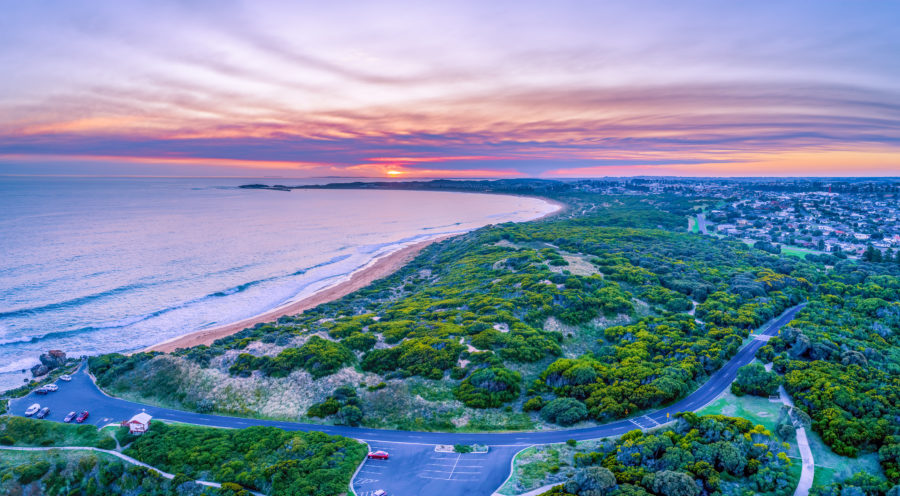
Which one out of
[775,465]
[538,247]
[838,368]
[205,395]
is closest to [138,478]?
[205,395]

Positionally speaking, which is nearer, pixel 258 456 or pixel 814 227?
pixel 258 456

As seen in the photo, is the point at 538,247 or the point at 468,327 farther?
the point at 538,247

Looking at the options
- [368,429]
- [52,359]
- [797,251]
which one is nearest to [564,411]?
[368,429]

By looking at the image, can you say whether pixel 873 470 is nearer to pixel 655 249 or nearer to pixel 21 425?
pixel 21 425

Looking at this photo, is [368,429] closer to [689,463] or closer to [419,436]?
[419,436]

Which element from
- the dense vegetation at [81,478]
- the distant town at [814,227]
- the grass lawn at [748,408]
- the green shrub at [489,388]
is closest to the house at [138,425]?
the dense vegetation at [81,478]

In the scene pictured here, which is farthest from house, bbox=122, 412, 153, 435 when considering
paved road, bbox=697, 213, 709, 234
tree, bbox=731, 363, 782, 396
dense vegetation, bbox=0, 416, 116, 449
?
paved road, bbox=697, 213, 709, 234
